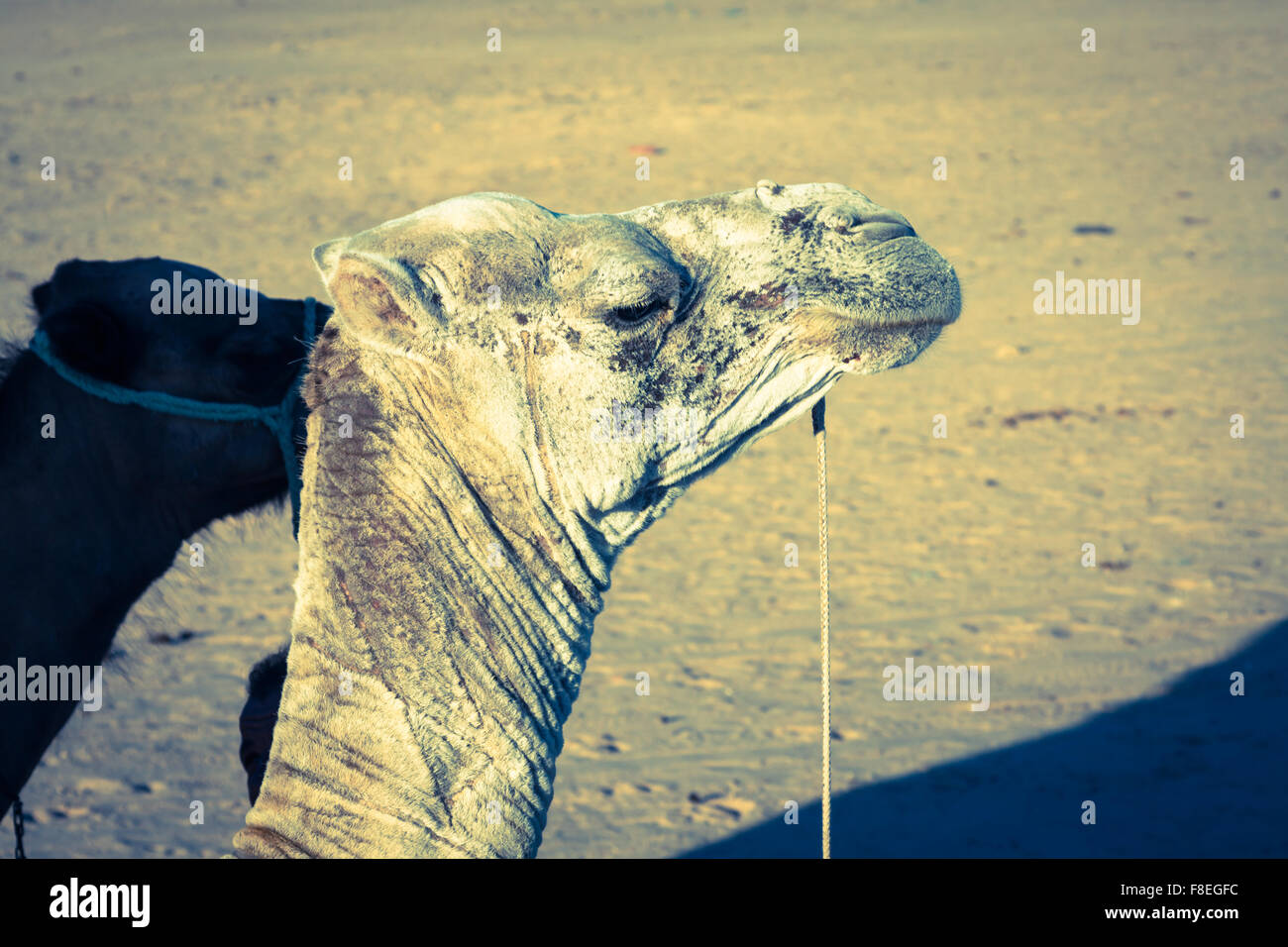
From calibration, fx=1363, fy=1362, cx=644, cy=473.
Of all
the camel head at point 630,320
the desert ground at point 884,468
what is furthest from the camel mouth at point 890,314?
the desert ground at point 884,468

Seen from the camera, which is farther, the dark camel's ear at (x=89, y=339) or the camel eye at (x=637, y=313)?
the dark camel's ear at (x=89, y=339)

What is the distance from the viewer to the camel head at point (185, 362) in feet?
10.6

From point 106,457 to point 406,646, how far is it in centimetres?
145

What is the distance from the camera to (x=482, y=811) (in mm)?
2178

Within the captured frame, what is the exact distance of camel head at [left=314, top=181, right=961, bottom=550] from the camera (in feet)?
7.18

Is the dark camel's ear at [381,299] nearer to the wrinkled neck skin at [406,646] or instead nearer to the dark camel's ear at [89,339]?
the wrinkled neck skin at [406,646]

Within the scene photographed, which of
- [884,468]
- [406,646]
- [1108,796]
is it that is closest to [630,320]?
[406,646]

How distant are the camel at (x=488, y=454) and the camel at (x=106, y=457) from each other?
104cm

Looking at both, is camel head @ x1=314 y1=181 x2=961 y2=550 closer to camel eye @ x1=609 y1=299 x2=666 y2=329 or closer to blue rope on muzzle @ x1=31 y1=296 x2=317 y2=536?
camel eye @ x1=609 y1=299 x2=666 y2=329

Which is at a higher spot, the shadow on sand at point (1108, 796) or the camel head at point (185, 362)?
the camel head at point (185, 362)

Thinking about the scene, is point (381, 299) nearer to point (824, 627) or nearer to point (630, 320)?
point (630, 320)

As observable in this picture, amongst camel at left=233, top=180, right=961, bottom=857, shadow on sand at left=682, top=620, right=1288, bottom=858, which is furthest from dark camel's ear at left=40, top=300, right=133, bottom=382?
shadow on sand at left=682, top=620, right=1288, bottom=858

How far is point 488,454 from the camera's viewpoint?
2.23m

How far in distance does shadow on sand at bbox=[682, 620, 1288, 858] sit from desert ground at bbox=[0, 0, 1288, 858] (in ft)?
0.06
